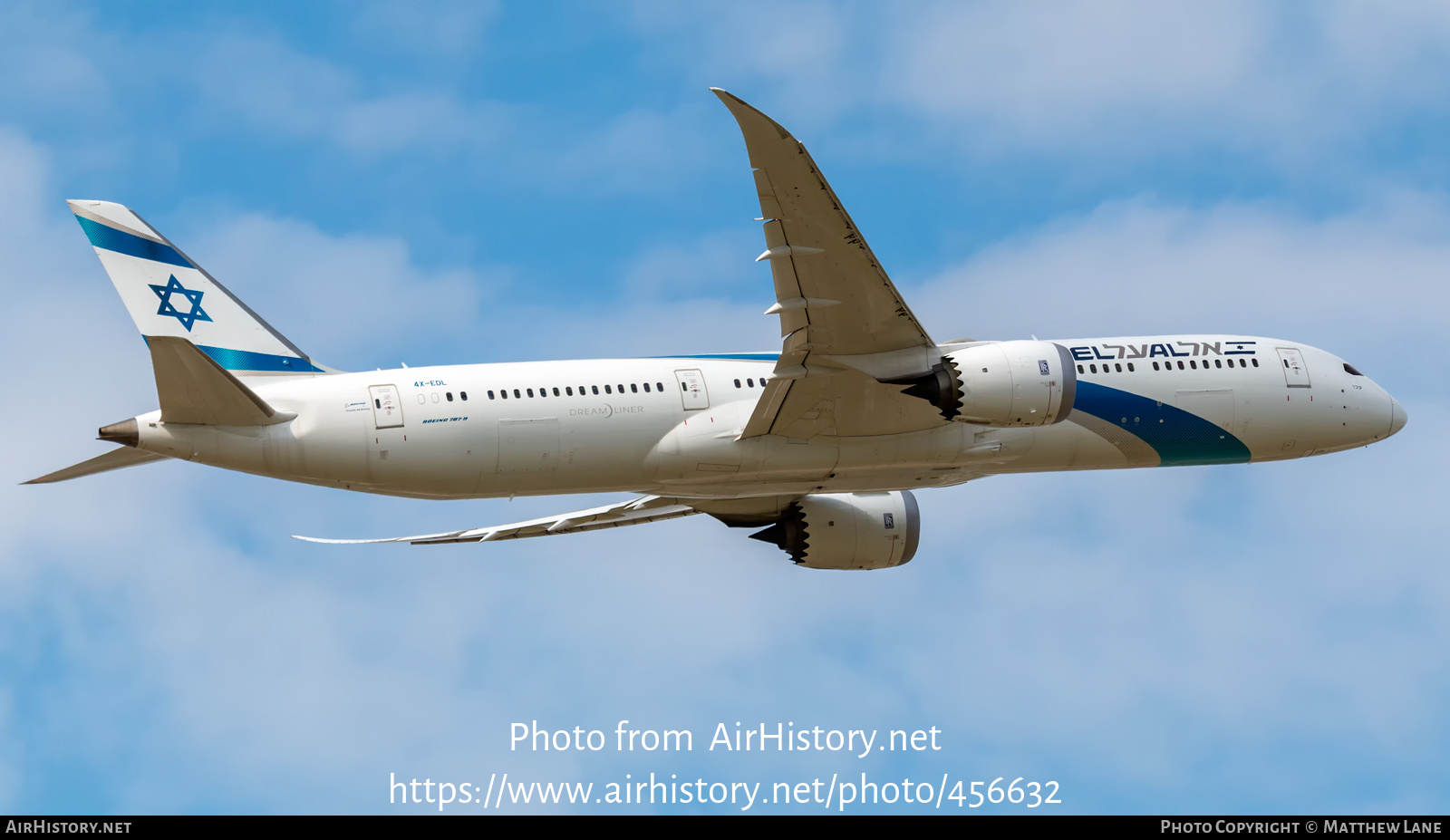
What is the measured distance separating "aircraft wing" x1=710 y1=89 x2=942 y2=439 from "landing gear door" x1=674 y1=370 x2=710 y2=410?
1.10m

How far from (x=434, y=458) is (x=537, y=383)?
8.08 ft

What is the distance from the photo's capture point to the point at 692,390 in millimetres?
30812

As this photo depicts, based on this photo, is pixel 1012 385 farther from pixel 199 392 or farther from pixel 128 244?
pixel 128 244

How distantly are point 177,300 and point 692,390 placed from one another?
33.5 ft

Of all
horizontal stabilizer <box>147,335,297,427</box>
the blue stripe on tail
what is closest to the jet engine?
horizontal stabilizer <box>147,335,297,427</box>

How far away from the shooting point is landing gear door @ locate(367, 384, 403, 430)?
28.8 m

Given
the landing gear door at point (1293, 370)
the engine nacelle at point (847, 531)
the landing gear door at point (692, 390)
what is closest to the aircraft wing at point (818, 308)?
the landing gear door at point (692, 390)

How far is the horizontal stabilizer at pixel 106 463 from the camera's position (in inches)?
1115

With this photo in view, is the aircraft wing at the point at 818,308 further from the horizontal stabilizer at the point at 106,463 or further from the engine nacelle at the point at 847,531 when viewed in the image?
the horizontal stabilizer at the point at 106,463

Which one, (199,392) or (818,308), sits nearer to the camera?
(199,392)

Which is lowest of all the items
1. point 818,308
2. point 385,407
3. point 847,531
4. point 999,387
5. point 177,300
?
point 847,531

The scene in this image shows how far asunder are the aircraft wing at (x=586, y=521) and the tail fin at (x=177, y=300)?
729 cm

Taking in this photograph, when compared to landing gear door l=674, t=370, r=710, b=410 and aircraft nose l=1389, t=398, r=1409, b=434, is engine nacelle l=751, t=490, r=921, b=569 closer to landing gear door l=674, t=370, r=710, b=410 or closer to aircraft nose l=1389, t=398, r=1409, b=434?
landing gear door l=674, t=370, r=710, b=410

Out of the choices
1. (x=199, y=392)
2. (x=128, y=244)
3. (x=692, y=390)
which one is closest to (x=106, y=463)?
(x=199, y=392)
